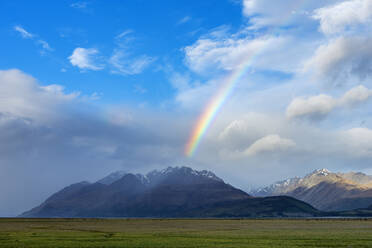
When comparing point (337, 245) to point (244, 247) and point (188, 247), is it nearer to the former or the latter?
point (244, 247)

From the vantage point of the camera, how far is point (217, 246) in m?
72.2

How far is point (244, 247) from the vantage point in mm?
70062

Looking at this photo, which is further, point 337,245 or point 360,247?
point 337,245

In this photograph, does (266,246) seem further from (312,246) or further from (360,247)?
(360,247)

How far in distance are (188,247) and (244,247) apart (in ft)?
33.8

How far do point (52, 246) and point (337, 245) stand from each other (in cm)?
5473

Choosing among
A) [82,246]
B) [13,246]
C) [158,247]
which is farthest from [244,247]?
[13,246]

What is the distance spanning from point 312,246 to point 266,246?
859 centimetres

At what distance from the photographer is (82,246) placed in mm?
72562

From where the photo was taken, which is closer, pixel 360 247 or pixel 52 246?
pixel 360 247

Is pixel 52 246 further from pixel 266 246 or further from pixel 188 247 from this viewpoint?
pixel 266 246

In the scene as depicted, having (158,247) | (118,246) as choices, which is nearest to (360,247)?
(158,247)

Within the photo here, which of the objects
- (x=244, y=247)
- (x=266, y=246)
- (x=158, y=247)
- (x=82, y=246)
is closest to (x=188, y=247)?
(x=158, y=247)

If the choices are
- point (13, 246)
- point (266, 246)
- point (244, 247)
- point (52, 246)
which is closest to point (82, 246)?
point (52, 246)
